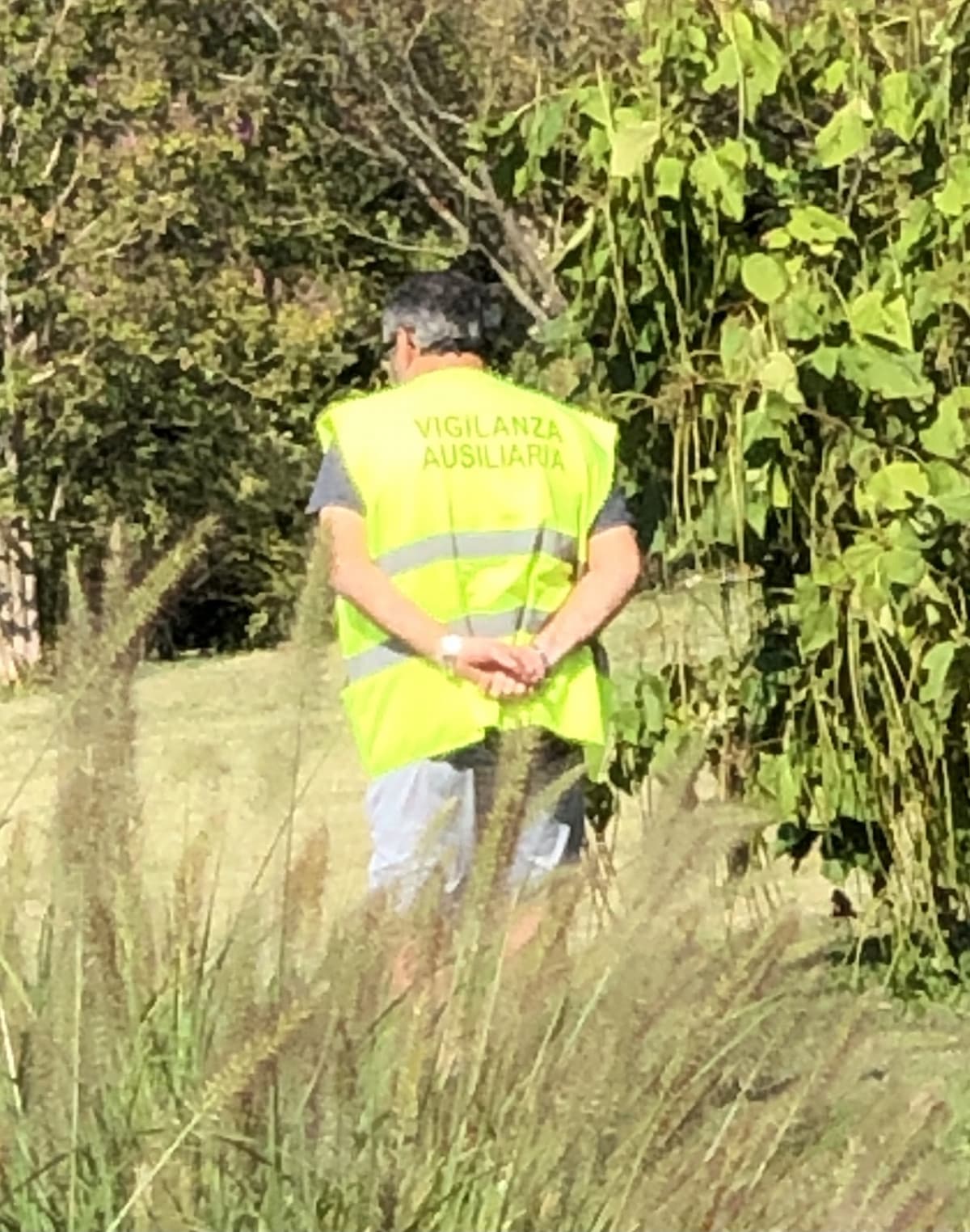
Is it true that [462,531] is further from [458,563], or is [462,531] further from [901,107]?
[901,107]

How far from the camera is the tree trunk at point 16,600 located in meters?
18.1

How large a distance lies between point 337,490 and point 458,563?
10.3 inches

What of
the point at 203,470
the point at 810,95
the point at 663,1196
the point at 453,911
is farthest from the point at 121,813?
the point at 203,470

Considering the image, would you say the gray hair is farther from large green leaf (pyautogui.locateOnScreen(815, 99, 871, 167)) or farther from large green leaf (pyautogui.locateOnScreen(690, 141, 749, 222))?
large green leaf (pyautogui.locateOnScreen(815, 99, 871, 167))

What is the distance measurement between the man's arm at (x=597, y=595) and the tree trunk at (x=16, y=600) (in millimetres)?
12600

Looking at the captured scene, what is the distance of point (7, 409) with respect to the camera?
17156 millimetres

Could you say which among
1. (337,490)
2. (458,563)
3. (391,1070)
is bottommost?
(391,1070)

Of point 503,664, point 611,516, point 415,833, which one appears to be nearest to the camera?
point 415,833

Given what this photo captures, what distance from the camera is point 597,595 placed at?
5.64 meters

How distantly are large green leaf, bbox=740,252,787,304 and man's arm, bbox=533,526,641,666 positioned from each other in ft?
2.05

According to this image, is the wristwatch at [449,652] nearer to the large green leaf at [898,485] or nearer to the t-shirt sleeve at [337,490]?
the t-shirt sleeve at [337,490]

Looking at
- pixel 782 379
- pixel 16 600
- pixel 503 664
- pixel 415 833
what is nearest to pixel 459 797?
pixel 415 833

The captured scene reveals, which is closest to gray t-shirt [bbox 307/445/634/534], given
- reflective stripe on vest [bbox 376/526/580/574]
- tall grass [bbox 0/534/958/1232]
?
reflective stripe on vest [bbox 376/526/580/574]

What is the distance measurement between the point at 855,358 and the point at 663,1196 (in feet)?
9.13
